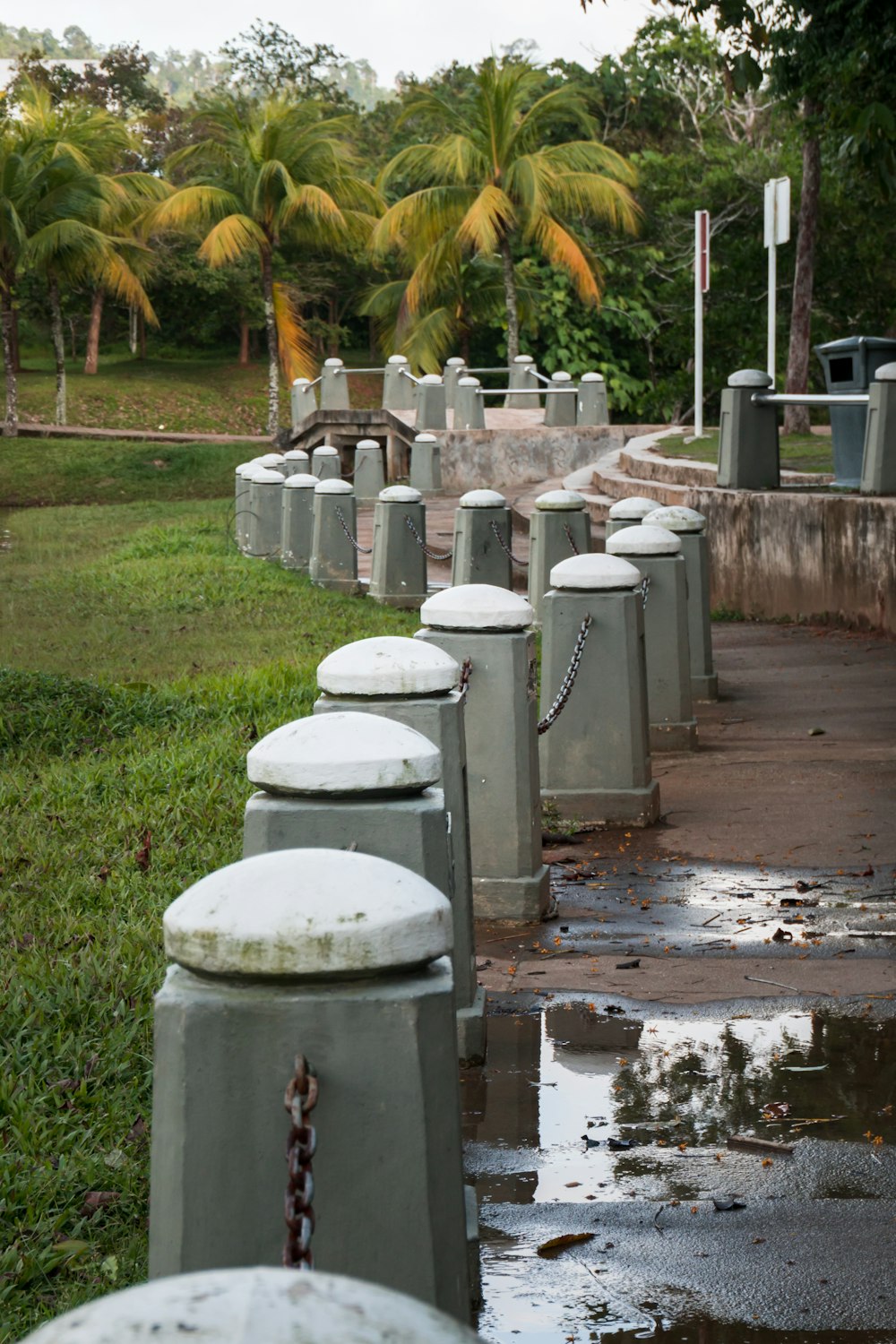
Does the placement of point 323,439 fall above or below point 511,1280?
above

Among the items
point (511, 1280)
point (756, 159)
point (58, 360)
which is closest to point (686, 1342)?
point (511, 1280)

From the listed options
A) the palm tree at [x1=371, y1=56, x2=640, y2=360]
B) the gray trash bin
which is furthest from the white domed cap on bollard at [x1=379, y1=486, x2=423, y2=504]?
the palm tree at [x1=371, y1=56, x2=640, y2=360]

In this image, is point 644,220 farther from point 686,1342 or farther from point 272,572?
point 686,1342

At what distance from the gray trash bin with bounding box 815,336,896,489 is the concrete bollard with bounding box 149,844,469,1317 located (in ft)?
37.4

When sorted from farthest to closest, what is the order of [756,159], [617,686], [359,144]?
[359,144] → [756,159] → [617,686]

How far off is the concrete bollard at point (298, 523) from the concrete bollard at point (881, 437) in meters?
6.96

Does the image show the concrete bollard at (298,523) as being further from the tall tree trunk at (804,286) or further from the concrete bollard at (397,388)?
the concrete bollard at (397,388)

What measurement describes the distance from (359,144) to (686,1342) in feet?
163

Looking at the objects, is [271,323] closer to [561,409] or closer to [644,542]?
[561,409]

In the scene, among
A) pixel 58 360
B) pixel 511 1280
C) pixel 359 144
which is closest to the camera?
pixel 511 1280

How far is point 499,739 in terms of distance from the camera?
5191 millimetres

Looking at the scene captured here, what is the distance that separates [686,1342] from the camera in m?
2.76

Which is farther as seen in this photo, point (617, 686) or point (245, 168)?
point (245, 168)

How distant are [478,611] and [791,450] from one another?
13.7m
